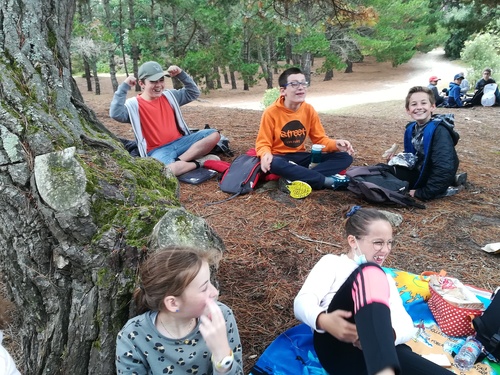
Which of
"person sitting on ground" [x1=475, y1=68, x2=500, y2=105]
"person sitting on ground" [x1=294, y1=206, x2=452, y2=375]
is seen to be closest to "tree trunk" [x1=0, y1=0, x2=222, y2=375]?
"person sitting on ground" [x1=294, y1=206, x2=452, y2=375]

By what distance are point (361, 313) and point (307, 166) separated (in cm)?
308

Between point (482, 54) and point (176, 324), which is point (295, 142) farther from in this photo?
point (482, 54)

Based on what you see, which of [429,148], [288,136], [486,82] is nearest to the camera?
[429,148]

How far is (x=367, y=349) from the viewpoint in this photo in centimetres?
153

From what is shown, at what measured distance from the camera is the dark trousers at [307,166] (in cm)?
408

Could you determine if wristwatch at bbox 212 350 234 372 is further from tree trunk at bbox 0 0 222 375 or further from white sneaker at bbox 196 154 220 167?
white sneaker at bbox 196 154 220 167

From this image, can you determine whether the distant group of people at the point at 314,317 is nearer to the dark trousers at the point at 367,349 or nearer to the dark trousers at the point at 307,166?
the dark trousers at the point at 367,349

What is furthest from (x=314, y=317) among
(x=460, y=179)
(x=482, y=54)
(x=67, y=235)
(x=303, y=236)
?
(x=482, y=54)

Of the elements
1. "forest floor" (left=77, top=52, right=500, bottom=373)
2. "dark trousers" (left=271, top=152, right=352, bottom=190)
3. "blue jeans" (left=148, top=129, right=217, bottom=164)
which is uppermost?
"blue jeans" (left=148, top=129, right=217, bottom=164)

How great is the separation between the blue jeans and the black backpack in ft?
6.11

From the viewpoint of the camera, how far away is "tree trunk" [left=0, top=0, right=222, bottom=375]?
5.24 feet

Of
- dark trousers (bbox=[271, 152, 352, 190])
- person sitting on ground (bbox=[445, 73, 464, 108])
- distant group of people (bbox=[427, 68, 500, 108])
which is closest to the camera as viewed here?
dark trousers (bbox=[271, 152, 352, 190])

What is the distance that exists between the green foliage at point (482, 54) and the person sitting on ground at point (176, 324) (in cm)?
2108

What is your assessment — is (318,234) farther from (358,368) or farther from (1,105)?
(1,105)
